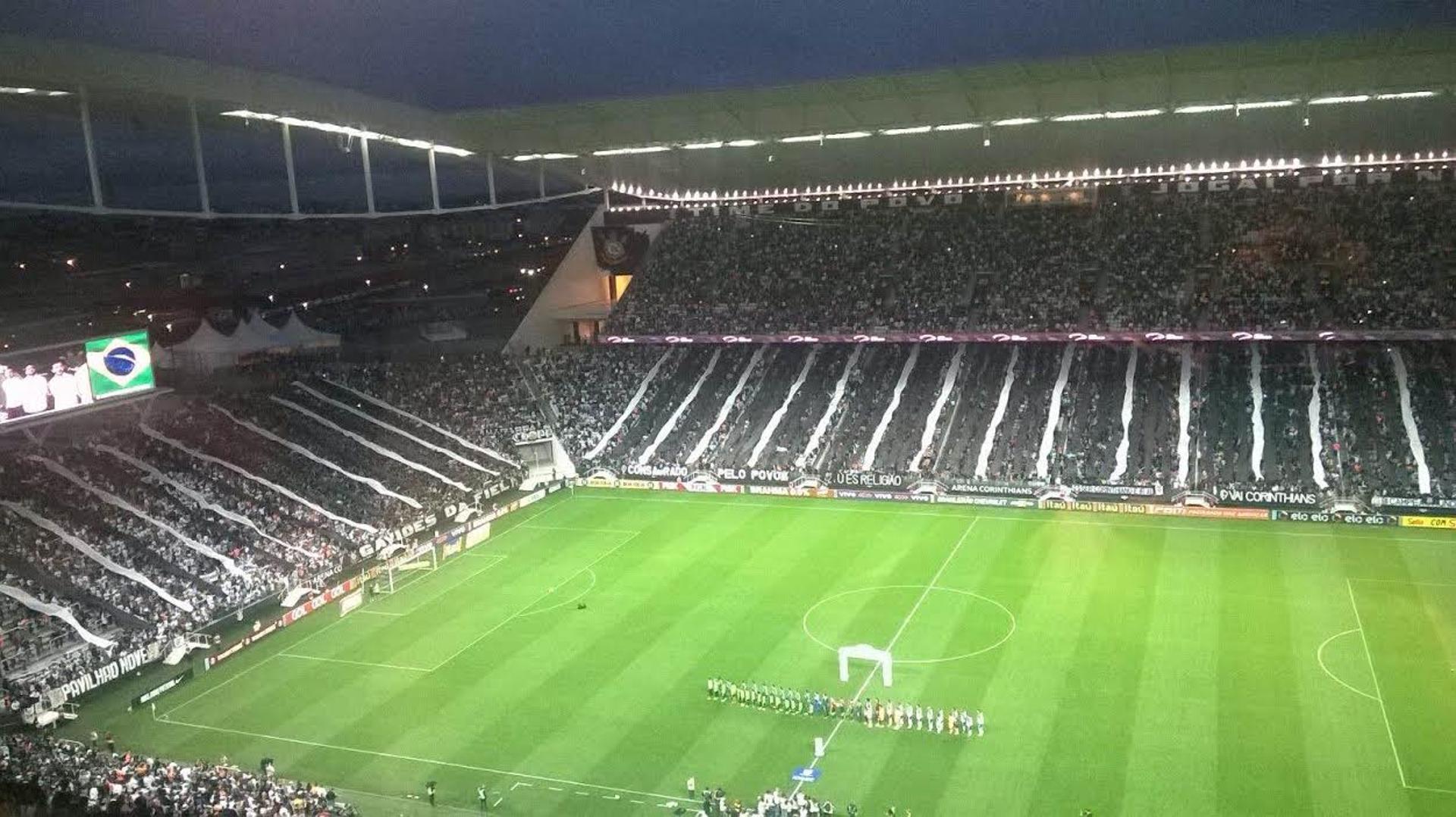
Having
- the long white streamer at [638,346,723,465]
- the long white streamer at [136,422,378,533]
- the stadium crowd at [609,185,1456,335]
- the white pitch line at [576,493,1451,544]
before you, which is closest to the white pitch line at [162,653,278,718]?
the long white streamer at [136,422,378,533]

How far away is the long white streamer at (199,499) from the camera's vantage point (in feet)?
116

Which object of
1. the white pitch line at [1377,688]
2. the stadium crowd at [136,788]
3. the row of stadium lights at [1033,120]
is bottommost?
the white pitch line at [1377,688]

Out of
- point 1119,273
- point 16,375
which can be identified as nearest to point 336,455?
point 16,375

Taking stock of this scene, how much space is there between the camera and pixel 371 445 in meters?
43.7

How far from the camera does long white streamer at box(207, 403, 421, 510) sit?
4084 centimetres

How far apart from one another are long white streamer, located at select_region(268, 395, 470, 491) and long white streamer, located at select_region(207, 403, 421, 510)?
1.88m

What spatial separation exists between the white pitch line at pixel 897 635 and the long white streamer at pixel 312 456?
1962 centimetres

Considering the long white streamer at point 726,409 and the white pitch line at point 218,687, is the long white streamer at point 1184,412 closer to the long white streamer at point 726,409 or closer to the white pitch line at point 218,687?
the long white streamer at point 726,409

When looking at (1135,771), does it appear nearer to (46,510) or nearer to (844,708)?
(844,708)

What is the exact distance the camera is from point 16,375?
29.7 meters

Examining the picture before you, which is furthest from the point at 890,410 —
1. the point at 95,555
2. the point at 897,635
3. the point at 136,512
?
the point at 95,555

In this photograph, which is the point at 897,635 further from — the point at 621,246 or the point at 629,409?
the point at 621,246

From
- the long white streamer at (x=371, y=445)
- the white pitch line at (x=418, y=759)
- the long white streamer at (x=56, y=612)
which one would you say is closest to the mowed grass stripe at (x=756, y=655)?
the white pitch line at (x=418, y=759)

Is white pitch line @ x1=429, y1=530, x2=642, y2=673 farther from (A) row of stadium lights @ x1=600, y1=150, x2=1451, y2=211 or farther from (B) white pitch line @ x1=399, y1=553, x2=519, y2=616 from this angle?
(A) row of stadium lights @ x1=600, y1=150, x2=1451, y2=211
